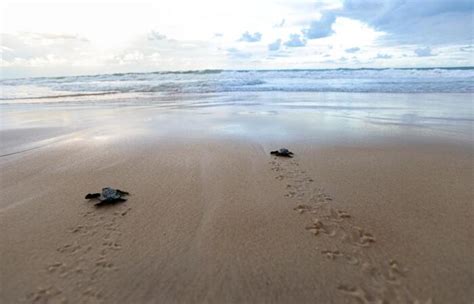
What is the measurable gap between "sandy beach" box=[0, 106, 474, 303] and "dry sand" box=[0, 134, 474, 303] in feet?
0.05

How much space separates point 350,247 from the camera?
3.07 metres

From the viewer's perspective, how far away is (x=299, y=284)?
2625 mm

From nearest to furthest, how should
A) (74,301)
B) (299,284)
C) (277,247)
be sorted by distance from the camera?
(74,301)
(299,284)
(277,247)

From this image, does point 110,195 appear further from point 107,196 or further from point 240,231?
point 240,231

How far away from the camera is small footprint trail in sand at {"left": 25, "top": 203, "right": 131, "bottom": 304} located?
99.3 inches

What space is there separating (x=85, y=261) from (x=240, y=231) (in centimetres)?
154

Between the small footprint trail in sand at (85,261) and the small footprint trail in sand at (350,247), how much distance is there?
80.4 inches

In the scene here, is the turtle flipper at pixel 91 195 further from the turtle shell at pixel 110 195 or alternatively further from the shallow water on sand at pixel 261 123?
the shallow water on sand at pixel 261 123

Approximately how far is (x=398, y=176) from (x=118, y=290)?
14.0 feet

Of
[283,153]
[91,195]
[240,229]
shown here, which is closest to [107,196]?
[91,195]

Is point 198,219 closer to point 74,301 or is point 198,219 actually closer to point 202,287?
point 202,287

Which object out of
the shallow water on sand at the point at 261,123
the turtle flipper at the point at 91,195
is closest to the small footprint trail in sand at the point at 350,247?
the turtle flipper at the point at 91,195

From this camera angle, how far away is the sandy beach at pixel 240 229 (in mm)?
2584

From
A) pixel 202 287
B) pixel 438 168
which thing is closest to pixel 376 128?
pixel 438 168
